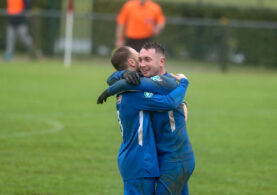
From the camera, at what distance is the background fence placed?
25.5m

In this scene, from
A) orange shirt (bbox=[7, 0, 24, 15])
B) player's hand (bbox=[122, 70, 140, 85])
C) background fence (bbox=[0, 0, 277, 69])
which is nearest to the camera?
player's hand (bbox=[122, 70, 140, 85])

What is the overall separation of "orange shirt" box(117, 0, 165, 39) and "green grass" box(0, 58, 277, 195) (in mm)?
1891

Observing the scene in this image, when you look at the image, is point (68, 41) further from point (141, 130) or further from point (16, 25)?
point (141, 130)

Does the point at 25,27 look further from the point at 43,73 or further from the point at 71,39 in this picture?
the point at 43,73

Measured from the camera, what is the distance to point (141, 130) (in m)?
4.87

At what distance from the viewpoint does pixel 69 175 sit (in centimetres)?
796

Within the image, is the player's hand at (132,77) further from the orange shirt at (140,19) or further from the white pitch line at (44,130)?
the orange shirt at (140,19)

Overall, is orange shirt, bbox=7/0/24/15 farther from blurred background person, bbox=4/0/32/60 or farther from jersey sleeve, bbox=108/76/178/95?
jersey sleeve, bbox=108/76/178/95

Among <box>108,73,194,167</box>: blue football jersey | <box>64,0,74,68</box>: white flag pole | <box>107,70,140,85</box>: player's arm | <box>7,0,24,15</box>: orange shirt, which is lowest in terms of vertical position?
<box>64,0,74,68</box>: white flag pole

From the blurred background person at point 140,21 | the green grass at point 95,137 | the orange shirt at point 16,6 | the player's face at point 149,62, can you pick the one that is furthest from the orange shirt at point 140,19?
the player's face at point 149,62

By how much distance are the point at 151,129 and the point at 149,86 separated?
13.7 inches

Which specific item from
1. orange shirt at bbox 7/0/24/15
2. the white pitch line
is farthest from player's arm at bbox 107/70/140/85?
orange shirt at bbox 7/0/24/15

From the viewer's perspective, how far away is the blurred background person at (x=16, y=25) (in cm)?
2388

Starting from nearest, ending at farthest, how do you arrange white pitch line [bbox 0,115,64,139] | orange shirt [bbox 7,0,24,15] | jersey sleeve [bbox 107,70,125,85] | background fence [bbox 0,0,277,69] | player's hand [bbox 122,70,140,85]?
player's hand [bbox 122,70,140,85] < jersey sleeve [bbox 107,70,125,85] < white pitch line [bbox 0,115,64,139] < orange shirt [bbox 7,0,24,15] < background fence [bbox 0,0,277,69]
